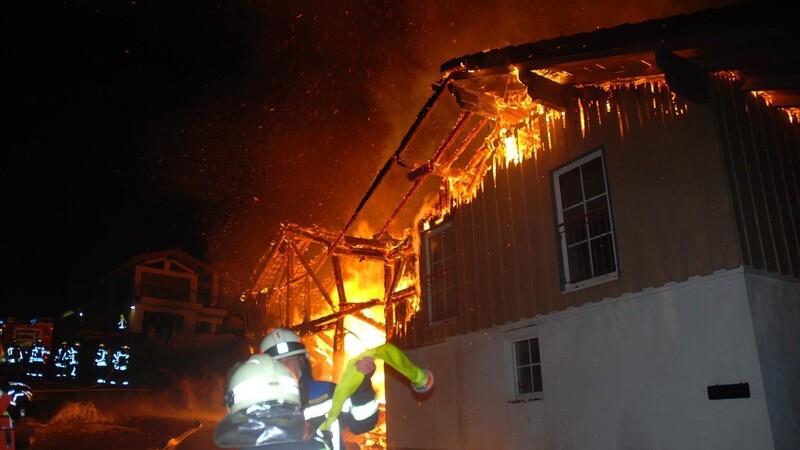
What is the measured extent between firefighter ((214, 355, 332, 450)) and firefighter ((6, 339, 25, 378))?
41.5m

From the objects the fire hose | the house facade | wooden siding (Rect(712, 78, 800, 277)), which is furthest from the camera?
wooden siding (Rect(712, 78, 800, 277))

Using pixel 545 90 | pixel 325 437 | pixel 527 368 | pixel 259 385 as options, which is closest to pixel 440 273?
pixel 527 368

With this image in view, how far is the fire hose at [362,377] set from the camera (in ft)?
11.0

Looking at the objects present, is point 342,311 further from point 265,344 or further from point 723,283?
point 265,344

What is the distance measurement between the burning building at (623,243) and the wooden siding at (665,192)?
25 millimetres

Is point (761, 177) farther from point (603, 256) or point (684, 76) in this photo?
point (603, 256)

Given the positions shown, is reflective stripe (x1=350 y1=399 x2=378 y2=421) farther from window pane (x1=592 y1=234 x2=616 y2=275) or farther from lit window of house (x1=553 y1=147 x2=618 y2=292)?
window pane (x1=592 y1=234 x2=616 y2=275)

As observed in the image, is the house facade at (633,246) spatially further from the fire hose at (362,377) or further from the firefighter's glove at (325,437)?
the firefighter's glove at (325,437)

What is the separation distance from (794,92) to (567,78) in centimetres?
272

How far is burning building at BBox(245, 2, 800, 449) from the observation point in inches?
238

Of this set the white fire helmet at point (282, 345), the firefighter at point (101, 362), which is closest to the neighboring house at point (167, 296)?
the firefighter at point (101, 362)

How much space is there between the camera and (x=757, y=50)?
632cm

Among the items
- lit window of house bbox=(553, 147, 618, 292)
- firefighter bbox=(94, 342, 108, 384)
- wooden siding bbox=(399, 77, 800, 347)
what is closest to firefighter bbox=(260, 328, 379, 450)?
wooden siding bbox=(399, 77, 800, 347)

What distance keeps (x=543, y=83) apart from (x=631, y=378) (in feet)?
13.0
